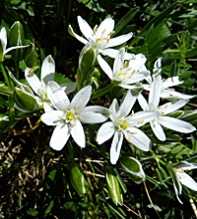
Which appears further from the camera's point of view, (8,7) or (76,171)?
(8,7)

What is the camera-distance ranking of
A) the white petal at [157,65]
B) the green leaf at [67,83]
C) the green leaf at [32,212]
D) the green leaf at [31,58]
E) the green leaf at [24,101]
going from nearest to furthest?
the green leaf at [24,101] → the green leaf at [67,83] → the green leaf at [31,58] → the white petal at [157,65] → the green leaf at [32,212]

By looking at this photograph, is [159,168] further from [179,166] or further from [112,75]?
[112,75]

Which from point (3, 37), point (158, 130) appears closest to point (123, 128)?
point (158, 130)

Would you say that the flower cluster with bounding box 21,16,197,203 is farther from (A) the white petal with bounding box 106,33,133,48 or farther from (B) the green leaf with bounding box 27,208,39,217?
(B) the green leaf with bounding box 27,208,39,217

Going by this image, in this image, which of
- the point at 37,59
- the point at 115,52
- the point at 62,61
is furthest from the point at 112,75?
the point at 62,61

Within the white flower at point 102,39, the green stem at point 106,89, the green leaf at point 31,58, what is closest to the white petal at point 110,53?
the white flower at point 102,39

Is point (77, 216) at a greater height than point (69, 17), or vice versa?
point (69, 17)

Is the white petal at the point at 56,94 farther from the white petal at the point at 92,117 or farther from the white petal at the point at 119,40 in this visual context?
the white petal at the point at 119,40
